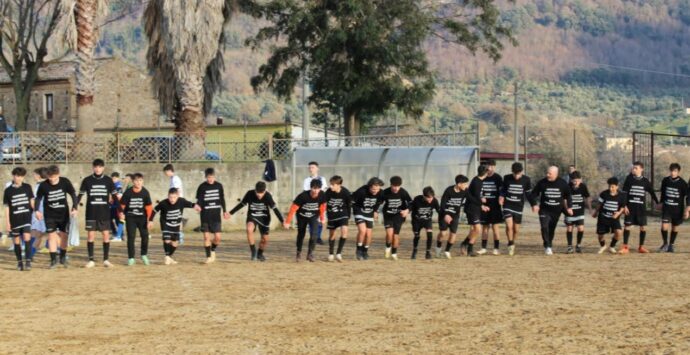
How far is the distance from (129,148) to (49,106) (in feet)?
109

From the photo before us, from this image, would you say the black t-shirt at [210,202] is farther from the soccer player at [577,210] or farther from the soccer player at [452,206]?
the soccer player at [577,210]

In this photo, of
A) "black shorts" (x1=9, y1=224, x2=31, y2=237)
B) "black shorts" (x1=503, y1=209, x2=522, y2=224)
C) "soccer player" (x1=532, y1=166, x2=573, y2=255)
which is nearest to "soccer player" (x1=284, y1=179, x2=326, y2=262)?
"black shorts" (x1=503, y1=209, x2=522, y2=224)

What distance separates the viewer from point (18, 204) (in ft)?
58.6

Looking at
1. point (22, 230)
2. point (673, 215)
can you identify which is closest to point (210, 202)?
point (22, 230)

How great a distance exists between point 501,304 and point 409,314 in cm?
137

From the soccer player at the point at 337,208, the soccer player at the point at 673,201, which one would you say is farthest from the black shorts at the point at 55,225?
the soccer player at the point at 673,201

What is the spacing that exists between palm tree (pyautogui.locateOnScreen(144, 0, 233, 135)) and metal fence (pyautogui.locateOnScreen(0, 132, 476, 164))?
3.92 feet

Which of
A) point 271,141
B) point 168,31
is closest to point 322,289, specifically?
point 271,141

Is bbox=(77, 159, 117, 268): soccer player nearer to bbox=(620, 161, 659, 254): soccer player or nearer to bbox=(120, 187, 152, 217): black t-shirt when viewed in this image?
bbox=(120, 187, 152, 217): black t-shirt

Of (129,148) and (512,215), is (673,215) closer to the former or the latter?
(512,215)

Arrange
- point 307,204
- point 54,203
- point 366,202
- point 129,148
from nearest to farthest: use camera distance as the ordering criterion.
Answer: point 54,203
point 307,204
point 366,202
point 129,148

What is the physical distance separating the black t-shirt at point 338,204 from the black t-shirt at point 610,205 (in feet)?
17.4

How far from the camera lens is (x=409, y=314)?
12.0 meters

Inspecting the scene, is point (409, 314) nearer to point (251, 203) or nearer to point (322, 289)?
point (322, 289)
